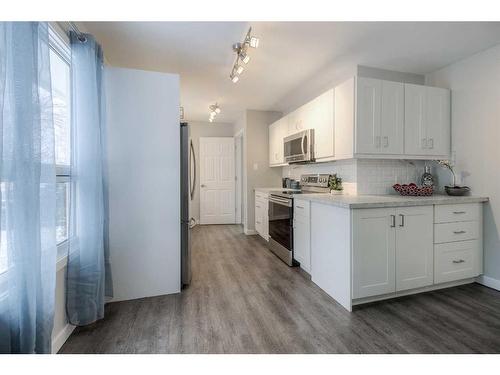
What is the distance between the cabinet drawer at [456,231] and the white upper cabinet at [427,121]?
82cm

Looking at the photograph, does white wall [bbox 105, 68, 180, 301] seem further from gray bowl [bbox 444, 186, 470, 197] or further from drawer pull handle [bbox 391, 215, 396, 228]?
gray bowl [bbox 444, 186, 470, 197]

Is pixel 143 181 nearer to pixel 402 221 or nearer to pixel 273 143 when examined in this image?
pixel 402 221

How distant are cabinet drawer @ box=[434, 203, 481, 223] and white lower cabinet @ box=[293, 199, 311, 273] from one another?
121cm

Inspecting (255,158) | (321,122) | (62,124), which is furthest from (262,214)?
(62,124)

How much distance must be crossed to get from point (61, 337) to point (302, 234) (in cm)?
228

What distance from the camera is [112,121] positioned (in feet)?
7.07

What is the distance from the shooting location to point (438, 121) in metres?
2.77

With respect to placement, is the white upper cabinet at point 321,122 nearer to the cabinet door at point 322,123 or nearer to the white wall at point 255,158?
the cabinet door at point 322,123

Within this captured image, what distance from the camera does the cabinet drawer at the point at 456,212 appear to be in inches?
91.3

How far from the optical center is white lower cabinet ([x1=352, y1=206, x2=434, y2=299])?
204 centimetres

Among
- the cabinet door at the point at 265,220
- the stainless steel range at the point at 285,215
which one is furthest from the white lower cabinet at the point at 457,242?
the cabinet door at the point at 265,220
